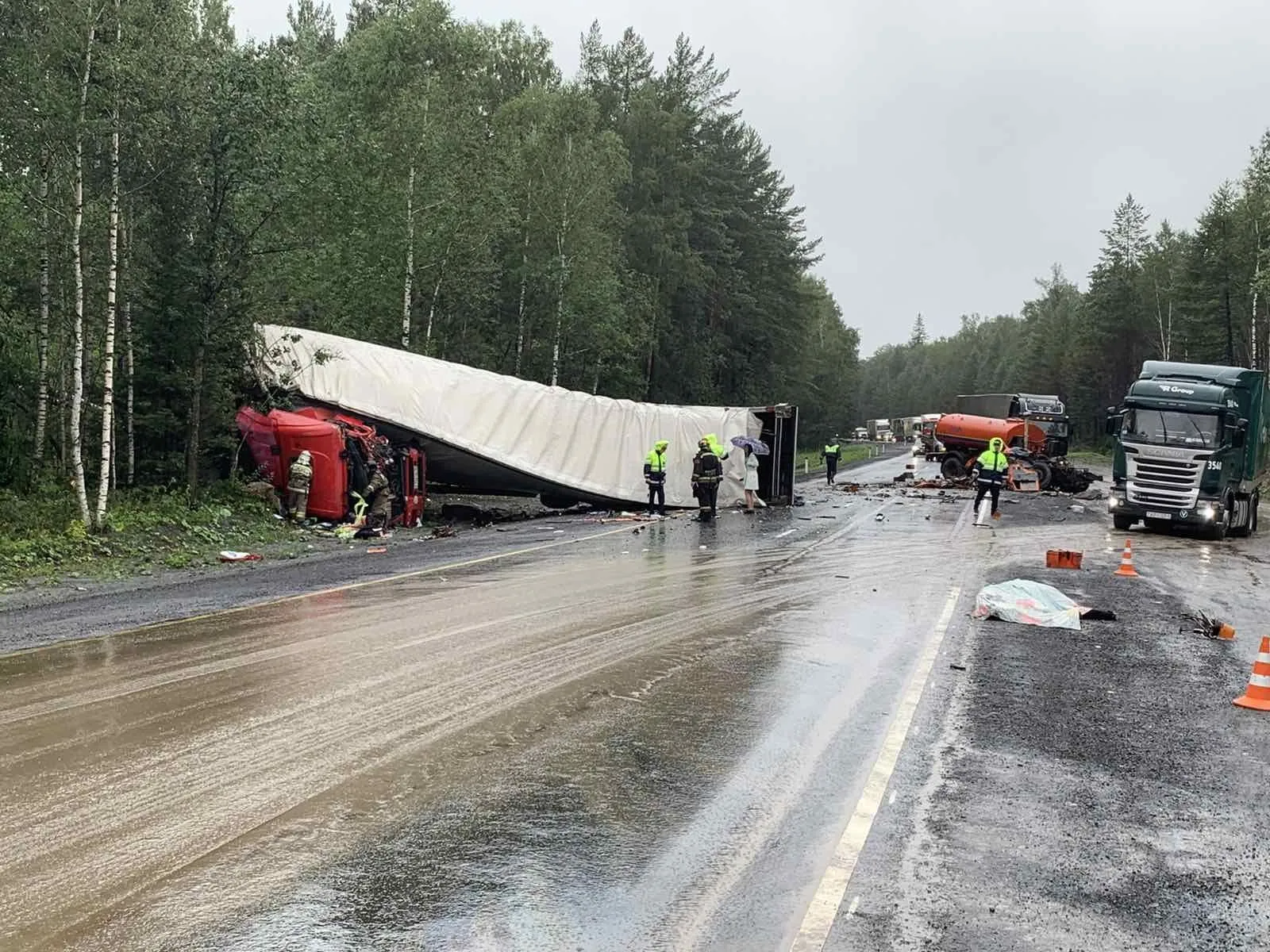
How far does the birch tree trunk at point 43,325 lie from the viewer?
14227mm

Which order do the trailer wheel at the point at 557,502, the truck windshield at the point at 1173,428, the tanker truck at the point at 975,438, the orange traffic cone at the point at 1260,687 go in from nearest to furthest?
the orange traffic cone at the point at 1260,687 < the truck windshield at the point at 1173,428 < the trailer wheel at the point at 557,502 < the tanker truck at the point at 975,438

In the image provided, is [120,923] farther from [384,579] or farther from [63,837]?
[384,579]

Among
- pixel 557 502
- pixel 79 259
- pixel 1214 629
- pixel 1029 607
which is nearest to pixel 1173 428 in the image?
pixel 1214 629

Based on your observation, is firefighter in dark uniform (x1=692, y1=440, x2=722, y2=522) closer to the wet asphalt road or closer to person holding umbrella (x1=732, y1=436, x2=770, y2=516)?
person holding umbrella (x1=732, y1=436, x2=770, y2=516)

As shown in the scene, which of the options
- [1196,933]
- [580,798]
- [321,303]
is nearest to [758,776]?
[580,798]

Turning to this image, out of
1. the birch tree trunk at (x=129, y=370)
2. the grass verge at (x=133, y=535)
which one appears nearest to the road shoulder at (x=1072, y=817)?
the grass verge at (x=133, y=535)

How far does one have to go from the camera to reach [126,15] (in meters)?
14.1

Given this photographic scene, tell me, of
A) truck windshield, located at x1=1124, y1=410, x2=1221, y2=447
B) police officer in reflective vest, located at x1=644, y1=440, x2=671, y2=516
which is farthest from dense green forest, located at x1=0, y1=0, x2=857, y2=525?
truck windshield, located at x1=1124, y1=410, x2=1221, y2=447

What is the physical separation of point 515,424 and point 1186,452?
12.9m

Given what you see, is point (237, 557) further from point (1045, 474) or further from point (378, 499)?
point (1045, 474)

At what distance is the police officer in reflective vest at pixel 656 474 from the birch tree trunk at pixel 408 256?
9.31 meters

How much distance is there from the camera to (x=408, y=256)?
2845 cm

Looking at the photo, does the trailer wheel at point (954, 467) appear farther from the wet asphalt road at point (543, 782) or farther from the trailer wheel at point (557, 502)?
the wet asphalt road at point (543, 782)

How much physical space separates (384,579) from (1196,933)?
32.1ft
